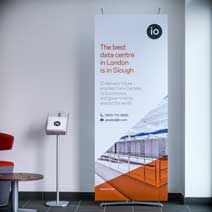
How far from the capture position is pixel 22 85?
22.3 feet

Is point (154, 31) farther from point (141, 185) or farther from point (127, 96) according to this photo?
point (141, 185)

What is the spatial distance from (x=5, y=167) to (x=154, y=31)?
8.87 ft

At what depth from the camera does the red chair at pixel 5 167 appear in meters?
6.21

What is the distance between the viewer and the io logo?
6.14 m

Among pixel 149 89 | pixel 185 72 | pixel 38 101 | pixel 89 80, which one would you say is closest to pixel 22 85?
pixel 38 101

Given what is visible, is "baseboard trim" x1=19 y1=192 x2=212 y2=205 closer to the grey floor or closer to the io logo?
the grey floor

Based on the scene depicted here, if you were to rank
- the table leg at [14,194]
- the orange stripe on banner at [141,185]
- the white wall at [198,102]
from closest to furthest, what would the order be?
the table leg at [14,194] → the orange stripe on banner at [141,185] → the white wall at [198,102]

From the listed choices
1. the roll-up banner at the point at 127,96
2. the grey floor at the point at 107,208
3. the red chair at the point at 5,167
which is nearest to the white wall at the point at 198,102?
the grey floor at the point at 107,208

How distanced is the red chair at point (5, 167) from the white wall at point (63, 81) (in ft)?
1.06

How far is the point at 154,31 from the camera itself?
615 centimetres

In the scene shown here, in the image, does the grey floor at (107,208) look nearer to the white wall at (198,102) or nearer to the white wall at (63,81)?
the white wall at (198,102)

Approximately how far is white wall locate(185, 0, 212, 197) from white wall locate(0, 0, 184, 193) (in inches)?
13.0

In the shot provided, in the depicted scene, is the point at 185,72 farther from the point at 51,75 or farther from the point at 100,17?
the point at 51,75

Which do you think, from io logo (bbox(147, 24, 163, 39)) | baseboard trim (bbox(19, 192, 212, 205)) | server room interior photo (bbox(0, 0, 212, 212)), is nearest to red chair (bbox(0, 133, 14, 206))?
server room interior photo (bbox(0, 0, 212, 212))
